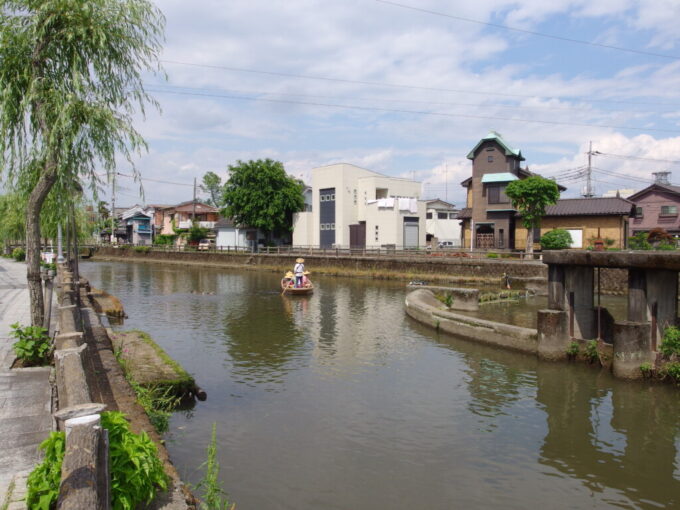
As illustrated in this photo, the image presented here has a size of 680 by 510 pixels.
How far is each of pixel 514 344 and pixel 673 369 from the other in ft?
15.3

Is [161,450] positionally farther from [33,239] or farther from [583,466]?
[583,466]

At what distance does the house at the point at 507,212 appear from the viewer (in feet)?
133

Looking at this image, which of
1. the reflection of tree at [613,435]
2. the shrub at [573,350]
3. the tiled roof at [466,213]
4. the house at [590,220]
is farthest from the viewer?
the tiled roof at [466,213]

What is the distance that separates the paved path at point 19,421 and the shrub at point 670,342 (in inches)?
487

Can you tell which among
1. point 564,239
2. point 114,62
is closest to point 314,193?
point 564,239

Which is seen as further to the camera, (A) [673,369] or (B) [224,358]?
(B) [224,358]

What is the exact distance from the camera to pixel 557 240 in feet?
121

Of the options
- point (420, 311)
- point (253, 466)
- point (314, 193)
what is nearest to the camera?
point (253, 466)

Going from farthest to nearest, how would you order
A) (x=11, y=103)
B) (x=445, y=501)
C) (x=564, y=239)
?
(x=564, y=239)
(x=11, y=103)
(x=445, y=501)

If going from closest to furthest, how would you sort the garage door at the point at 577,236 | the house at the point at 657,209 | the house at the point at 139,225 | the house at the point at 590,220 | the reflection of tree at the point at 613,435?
1. the reflection of tree at the point at 613,435
2. the house at the point at 590,220
3. the garage door at the point at 577,236
4. the house at the point at 657,209
5. the house at the point at 139,225

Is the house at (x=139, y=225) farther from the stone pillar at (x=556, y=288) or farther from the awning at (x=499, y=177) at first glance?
the stone pillar at (x=556, y=288)

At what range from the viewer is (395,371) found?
1427 centimetres

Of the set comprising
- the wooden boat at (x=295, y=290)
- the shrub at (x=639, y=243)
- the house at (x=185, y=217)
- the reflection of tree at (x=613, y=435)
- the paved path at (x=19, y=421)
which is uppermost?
the house at (x=185, y=217)

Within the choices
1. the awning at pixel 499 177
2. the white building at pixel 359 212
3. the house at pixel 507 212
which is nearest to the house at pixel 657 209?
the house at pixel 507 212
